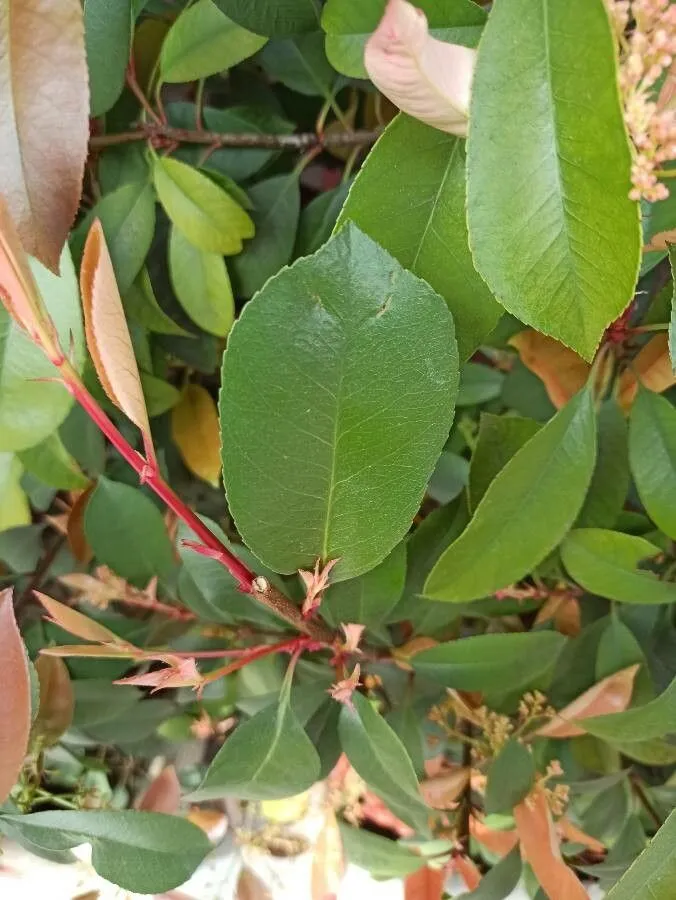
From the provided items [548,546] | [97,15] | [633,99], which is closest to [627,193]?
[633,99]

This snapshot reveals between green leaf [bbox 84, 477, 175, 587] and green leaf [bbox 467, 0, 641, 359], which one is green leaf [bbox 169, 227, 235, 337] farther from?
green leaf [bbox 467, 0, 641, 359]

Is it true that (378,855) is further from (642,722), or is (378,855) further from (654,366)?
(654,366)

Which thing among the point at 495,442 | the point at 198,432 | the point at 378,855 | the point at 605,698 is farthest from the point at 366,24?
the point at 378,855

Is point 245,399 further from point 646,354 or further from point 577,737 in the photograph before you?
point 577,737

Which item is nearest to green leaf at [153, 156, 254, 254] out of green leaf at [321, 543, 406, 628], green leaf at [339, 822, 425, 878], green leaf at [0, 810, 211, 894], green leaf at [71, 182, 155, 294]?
green leaf at [71, 182, 155, 294]

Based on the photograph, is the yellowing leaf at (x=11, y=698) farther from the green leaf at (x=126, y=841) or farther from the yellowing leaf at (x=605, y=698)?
the yellowing leaf at (x=605, y=698)

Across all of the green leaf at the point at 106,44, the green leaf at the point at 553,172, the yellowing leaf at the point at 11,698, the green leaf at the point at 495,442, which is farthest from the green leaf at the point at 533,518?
the green leaf at the point at 106,44

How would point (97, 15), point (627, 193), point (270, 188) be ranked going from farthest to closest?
point (270, 188), point (97, 15), point (627, 193)
